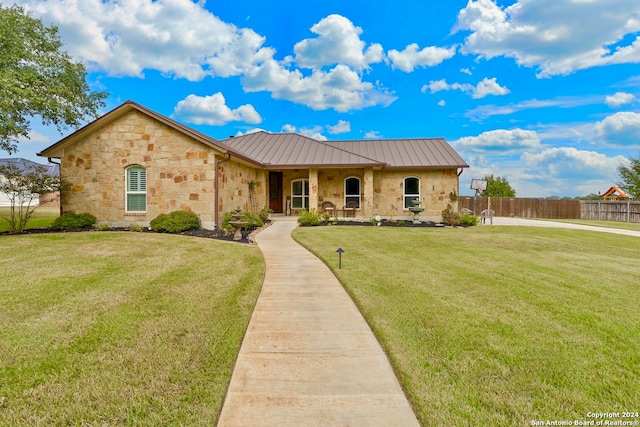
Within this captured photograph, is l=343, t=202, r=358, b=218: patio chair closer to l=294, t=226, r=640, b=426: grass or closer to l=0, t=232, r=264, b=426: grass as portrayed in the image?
l=294, t=226, r=640, b=426: grass

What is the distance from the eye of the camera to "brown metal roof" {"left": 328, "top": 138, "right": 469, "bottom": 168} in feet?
56.7

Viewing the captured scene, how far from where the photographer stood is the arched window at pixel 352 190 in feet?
58.3

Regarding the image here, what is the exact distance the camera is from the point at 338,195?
58.6ft

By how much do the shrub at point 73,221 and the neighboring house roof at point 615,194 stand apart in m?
43.9

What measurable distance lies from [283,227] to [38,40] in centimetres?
1207

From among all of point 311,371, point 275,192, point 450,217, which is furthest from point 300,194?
point 311,371

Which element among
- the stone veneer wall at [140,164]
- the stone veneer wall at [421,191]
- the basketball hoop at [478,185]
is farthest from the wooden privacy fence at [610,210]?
the stone veneer wall at [140,164]

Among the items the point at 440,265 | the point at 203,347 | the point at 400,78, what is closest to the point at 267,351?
the point at 203,347

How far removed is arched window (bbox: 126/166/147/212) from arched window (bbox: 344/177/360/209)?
32.3 ft

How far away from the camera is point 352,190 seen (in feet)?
58.4

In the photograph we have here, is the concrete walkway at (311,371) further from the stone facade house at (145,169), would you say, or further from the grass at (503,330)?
the stone facade house at (145,169)

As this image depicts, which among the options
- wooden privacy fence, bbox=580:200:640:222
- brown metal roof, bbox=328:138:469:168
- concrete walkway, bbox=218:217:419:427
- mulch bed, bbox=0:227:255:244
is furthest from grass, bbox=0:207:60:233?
wooden privacy fence, bbox=580:200:640:222

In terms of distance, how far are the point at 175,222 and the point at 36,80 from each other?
7.00 meters

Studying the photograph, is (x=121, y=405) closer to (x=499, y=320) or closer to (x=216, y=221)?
(x=499, y=320)
